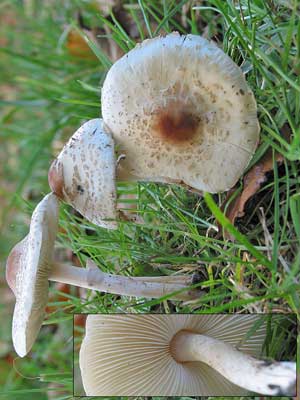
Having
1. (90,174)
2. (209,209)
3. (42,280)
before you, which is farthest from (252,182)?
(42,280)

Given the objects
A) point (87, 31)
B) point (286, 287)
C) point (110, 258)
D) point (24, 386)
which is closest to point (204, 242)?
point (286, 287)

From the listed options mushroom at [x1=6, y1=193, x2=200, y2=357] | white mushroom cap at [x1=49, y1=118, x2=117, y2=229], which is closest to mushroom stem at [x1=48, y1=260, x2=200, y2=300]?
mushroom at [x1=6, y1=193, x2=200, y2=357]

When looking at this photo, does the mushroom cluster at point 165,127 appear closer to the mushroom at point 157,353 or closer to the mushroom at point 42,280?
the mushroom at point 42,280

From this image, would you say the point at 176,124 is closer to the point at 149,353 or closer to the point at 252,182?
the point at 252,182

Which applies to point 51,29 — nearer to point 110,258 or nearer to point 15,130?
point 15,130

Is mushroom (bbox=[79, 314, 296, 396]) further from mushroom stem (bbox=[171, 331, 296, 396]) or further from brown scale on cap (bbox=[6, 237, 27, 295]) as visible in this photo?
brown scale on cap (bbox=[6, 237, 27, 295])

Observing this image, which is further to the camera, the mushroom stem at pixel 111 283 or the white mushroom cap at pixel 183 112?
the mushroom stem at pixel 111 283

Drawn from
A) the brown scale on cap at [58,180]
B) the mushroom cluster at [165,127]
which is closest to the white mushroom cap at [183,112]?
the mushroom cluster at [165,127]
